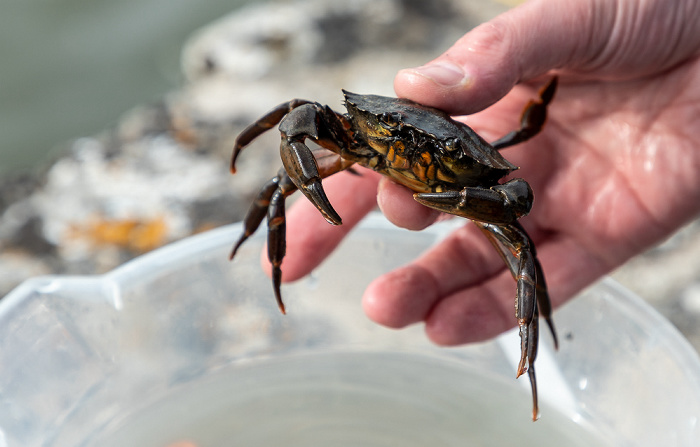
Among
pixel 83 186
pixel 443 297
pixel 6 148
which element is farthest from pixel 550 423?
pixel 6 148

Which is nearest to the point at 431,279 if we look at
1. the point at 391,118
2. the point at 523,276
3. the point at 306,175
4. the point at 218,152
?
the point at 523,276

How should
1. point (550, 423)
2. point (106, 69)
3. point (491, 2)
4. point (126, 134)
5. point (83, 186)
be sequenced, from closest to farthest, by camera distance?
1. point (550, 423)
2. point (83, 186)
3. point (126, 134)
4. point (491, 2)
5. point (106, 69)

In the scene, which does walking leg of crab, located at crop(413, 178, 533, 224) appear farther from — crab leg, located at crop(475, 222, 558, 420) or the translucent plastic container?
the translucent plastic container

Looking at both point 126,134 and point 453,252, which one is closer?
point 453,252

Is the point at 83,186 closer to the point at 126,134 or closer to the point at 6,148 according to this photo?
the point at 126,134

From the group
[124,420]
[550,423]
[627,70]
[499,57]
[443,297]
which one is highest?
[499,57]

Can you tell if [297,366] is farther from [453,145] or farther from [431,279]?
[453,145]

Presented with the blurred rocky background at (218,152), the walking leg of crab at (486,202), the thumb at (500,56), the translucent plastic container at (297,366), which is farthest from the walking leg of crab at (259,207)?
the blurred rocky background at (218,152)

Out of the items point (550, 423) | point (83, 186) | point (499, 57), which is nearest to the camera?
point (499, 57)
